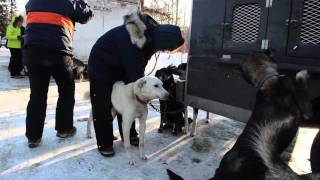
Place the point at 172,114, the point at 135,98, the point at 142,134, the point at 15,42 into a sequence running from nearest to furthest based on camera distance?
the point at 135,98 < the point at 142,134 < the point at 172,114 < the point at 15,42

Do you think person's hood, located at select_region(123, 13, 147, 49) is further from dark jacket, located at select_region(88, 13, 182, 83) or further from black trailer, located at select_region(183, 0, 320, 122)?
black trailer, located at select_region(183, 0, 320, 122)

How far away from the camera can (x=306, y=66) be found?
2.85 metres

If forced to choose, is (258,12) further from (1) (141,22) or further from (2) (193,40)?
(1) (141,22)

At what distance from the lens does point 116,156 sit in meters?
4.16

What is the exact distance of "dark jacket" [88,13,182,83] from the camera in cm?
380

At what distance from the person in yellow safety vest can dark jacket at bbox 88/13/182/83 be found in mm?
7291

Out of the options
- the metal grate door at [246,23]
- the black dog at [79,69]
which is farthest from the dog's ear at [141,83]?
the black dog at [79,69]

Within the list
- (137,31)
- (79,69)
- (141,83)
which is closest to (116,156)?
(141,83)

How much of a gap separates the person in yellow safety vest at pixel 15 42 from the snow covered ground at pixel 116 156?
5.35 meters

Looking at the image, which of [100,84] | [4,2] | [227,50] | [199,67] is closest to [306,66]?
[227,50]

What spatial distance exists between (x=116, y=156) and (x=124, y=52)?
122 centimetres

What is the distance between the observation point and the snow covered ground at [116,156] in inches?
144

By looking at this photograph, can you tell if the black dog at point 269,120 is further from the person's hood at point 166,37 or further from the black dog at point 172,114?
the black dog at point 172,114

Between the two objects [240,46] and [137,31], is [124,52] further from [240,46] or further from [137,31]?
[240,46]
